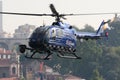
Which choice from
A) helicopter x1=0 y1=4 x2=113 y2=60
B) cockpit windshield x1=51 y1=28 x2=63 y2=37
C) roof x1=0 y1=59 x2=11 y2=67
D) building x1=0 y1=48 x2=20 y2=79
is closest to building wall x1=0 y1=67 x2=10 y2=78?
building x1=0 y1=48 x2=20 y2=79

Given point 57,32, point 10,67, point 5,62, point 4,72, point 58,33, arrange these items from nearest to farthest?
point 57,32
point 58,33
point 10,67
point 4,72
point 5,62

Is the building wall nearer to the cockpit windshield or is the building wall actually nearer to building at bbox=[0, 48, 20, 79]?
building at bbox=[0, 48, 20, 79]

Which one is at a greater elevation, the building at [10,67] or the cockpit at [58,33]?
the cockpit at [58,33]

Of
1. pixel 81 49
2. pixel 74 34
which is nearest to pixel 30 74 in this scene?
pixel 81 49

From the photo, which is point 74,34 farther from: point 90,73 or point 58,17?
point 90,73

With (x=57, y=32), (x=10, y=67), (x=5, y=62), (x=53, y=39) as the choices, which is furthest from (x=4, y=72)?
(x=53, y=39)

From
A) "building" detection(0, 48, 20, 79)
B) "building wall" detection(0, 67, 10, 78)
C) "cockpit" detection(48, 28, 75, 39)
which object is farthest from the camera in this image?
"building wall" detection(0, 67, 10, 78)

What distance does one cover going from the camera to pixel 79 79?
160125mm

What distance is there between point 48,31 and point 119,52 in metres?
132

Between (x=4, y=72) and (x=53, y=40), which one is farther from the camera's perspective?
(x=4, y=72)

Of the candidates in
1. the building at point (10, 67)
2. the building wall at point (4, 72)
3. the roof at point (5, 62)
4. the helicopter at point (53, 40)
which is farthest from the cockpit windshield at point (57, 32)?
the roof at point (5, 62)

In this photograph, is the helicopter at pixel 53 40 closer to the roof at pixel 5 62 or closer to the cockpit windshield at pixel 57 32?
the cockpit windshield at pixel 57 32

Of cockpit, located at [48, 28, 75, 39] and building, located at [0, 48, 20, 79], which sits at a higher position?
cockpit, located at [48, 28, 75, 39]

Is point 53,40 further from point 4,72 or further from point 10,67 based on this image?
point 4,72
